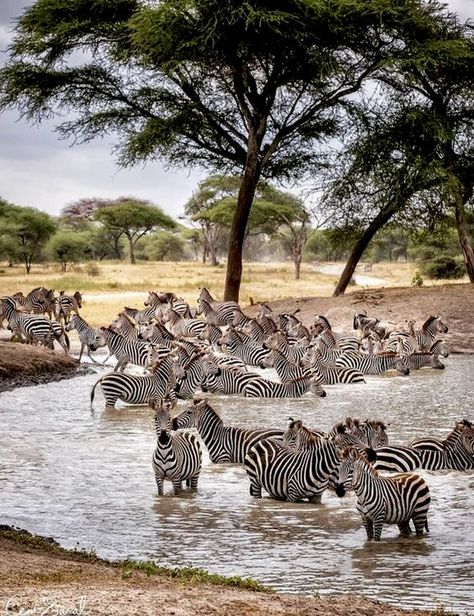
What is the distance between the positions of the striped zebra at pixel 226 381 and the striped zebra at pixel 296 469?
5940 mm

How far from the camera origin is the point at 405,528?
744cm

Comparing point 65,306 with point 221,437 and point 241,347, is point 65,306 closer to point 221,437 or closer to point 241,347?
point 241,347

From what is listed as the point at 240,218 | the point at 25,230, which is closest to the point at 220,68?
the point at 240,218

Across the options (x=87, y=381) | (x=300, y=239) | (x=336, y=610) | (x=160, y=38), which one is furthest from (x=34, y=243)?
(x=336, y=610)

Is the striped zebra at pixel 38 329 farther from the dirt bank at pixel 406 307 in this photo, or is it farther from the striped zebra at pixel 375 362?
the dirt bank at pixel 406 307

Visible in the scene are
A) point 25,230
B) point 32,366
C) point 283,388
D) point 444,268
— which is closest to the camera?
point 283,388

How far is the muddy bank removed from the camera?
15664mm

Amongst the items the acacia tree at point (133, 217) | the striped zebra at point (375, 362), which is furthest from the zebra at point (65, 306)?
the acacia tree at point (133, 217)

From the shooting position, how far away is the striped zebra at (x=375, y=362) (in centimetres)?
1692

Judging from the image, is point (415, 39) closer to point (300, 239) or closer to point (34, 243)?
point (300, 239)

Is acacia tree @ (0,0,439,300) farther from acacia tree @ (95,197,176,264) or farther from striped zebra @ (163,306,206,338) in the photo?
acacia tree @ (95,197,176,264)

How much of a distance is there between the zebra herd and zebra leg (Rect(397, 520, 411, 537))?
39 millimetres

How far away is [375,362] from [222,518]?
31.5ft

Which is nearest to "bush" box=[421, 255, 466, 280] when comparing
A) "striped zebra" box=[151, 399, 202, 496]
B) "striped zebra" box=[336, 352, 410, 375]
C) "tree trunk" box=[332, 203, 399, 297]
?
"tree trunk" box=[332, 203, 399, 297]
